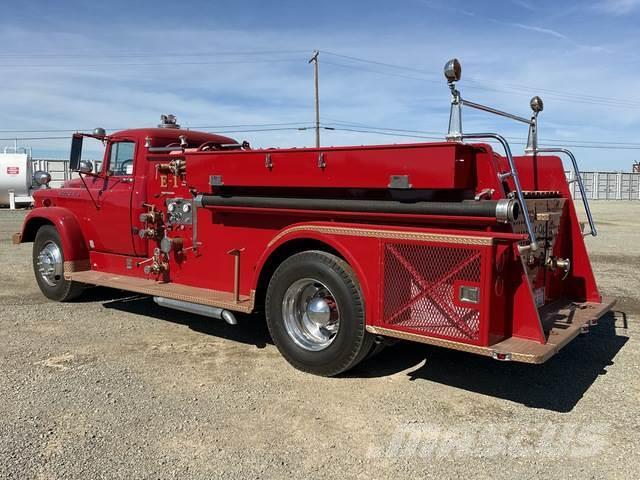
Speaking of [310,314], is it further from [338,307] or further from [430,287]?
[430,287]

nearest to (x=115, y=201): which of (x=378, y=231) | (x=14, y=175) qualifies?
(x=378, y=231)

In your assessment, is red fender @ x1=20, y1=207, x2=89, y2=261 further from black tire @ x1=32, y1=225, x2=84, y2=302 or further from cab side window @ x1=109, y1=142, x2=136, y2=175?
cab side window @ x1=109, y1=142, x2=136, y2=175

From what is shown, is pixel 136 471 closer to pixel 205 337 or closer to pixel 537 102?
pixel 205 337

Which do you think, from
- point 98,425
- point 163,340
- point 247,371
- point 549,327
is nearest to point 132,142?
point 163,340

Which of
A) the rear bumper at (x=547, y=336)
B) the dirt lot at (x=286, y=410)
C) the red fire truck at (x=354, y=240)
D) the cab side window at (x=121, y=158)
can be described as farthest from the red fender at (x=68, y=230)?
the rear bumper at (x=547, y=336)

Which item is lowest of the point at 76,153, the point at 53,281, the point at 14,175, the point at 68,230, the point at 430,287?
the point at 53,281

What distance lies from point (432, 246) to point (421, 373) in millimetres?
1345

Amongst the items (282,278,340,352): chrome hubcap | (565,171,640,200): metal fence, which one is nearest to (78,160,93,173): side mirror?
(282,278,340,352): chrome hubcap

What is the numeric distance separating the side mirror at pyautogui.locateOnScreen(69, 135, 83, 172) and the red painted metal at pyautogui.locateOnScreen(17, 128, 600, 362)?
15.2 inches

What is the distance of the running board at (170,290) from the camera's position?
16.8ft

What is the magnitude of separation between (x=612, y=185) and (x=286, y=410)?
156ft

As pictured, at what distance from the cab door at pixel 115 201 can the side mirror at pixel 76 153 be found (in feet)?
0.90

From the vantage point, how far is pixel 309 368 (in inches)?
182

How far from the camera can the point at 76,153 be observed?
6.50m
